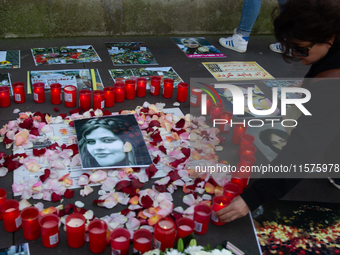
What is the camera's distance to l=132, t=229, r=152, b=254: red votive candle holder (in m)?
1.00

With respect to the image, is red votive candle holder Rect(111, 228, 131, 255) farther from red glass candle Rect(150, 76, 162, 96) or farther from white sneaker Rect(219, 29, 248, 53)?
white sneaker Rect(219, 29, 248, 53)

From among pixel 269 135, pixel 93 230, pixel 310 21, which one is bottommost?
pixel 269 135

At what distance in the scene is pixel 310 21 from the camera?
1048 millimetres

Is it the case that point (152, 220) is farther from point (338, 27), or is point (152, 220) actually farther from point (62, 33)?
point (62, 33)

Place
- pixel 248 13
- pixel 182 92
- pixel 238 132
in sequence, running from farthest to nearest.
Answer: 1. pixel 248 13
2. pixel 182 92
3. pixel 238 132

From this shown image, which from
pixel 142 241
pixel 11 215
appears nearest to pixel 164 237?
pixel 142 241

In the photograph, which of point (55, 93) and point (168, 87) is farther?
point (168, 87)

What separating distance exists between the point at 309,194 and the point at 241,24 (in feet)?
6.23

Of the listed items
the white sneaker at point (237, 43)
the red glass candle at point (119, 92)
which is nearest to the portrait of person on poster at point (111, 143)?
the red glass candle at point (119, 92)

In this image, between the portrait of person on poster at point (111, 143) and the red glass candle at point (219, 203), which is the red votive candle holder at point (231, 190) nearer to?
the red glass candle at point (219, 203)

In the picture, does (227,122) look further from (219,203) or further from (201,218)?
A: (201,218)

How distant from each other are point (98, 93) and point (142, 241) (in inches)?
41.8

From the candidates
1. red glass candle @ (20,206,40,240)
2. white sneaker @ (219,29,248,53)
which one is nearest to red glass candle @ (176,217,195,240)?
red glass candle @ (20,206,40,240)

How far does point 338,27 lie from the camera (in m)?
1.07
